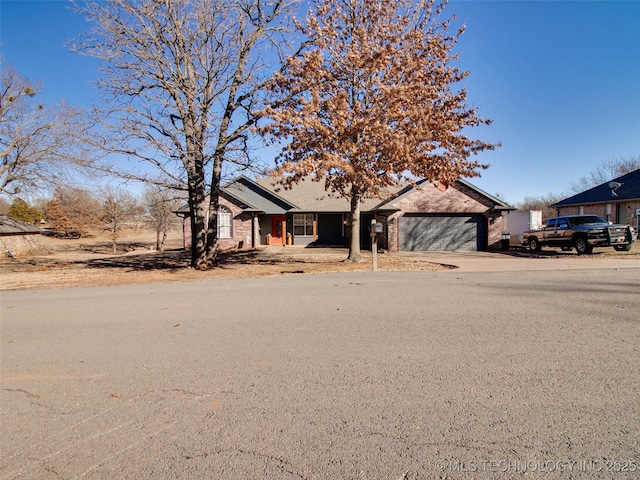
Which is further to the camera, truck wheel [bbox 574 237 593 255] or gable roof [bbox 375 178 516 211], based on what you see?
gable roof [bbox 375 178 516 211]

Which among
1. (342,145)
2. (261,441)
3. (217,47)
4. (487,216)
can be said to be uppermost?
(217,47)

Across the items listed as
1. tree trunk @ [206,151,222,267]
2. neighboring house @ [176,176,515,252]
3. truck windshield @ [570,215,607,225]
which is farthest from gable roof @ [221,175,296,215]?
truck windshield @ [570,215,607,225]

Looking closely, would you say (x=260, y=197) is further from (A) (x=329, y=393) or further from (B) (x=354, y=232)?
(A) (x=329, y=393)

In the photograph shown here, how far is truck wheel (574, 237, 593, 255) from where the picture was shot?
1842cm

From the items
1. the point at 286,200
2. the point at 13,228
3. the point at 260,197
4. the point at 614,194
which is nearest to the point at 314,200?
the point at 286,200

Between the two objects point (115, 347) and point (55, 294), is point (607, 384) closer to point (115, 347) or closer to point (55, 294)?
point (115, 347)

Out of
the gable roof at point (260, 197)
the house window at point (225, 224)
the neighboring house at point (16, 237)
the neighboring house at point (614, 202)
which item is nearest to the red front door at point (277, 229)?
the gable roof at point (260, 197)

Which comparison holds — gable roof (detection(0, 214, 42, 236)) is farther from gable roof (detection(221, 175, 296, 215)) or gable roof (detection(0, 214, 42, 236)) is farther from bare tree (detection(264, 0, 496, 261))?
bare tree (detection(264, 0, 496, 261))

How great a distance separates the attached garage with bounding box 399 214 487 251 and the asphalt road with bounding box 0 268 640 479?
56.2 feet

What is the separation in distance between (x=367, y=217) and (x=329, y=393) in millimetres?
24326

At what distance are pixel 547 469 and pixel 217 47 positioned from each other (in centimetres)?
1710

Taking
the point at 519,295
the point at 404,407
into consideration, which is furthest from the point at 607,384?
the point at 519,295

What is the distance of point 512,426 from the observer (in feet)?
9.46

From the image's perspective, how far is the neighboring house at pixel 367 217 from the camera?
942 inches
